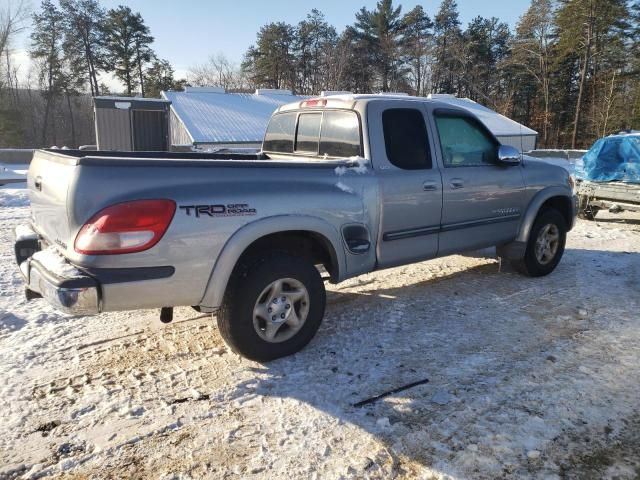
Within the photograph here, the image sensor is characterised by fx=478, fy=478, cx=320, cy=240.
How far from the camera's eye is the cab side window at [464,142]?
15.3 ft

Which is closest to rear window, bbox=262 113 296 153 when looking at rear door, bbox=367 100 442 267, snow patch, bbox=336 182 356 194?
rear door, bbox=367 100 442 267

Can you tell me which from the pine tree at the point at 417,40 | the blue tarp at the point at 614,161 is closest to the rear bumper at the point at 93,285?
the blue tarp at the point at 614,161

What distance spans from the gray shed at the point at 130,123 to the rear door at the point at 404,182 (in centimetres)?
1355

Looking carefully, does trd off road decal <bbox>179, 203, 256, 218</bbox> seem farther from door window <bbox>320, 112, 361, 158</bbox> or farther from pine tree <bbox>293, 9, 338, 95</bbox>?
pine tree <bbox>293, 9, 338, 95</bbox>

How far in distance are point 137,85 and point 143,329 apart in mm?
48713

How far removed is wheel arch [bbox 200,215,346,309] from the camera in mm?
3133

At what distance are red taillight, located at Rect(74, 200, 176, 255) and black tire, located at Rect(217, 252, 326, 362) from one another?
0.70 metres

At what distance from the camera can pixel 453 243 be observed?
15.6 ft

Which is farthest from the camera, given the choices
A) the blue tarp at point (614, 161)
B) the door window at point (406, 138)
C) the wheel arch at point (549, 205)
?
the blue tarp at point (614, 161)

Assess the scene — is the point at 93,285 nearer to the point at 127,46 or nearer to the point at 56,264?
the point at 56,264

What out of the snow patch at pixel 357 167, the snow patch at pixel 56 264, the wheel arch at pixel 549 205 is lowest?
the snow patch at pixel 56 264

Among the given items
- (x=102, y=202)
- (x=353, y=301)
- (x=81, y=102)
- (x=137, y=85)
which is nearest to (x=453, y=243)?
(x=353, y=301)

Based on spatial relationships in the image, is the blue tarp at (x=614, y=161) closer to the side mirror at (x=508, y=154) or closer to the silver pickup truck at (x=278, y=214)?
the silver pickup truck at (x=278, y=214)

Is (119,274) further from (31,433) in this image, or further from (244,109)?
(244,109)
